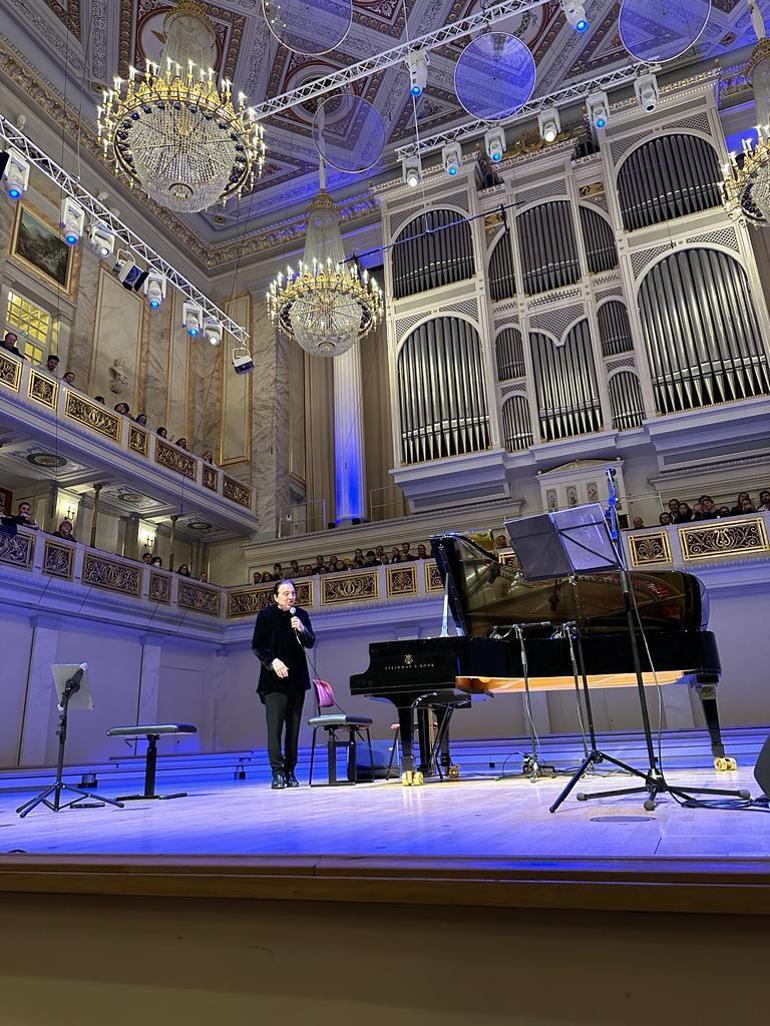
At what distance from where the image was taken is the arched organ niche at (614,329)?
1066 centimetres

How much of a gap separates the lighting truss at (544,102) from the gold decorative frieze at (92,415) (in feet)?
18.9

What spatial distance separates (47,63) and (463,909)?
13215 millimetres

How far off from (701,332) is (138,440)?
837 centimetres

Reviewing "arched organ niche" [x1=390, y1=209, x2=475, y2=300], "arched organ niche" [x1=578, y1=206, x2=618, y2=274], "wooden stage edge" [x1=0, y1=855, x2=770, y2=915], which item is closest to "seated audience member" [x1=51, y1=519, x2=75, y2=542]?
"arched organ niche" [x1=390, y1=209, x2=475, y2=300]

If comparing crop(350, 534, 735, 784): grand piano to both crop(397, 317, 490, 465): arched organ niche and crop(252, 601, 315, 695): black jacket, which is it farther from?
crop(397, 317, 490, 465): arched organ niche

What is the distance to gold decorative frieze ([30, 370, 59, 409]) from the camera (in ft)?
31.4

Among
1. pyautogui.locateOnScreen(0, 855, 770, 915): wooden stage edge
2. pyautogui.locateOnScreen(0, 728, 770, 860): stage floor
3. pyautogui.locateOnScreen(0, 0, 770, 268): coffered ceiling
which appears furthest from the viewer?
pyautogui.locateOnScreen(0, 0, 770, 268): coffered ceiling

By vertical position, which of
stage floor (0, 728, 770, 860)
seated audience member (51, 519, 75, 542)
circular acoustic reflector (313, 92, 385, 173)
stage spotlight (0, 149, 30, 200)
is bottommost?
stage floor (0, 728, 770, 860)

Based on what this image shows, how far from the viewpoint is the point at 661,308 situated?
10.4 m

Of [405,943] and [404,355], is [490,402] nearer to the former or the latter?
[404,355]

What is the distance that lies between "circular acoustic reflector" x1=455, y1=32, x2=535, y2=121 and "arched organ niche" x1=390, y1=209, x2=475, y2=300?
15.8 feet

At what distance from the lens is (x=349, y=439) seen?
13.5 metres

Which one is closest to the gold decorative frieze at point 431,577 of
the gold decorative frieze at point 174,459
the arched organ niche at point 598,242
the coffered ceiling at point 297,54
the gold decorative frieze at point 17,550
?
the gold decorative frieze at point 174,459

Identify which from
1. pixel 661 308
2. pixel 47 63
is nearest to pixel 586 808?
pixel 661 308
